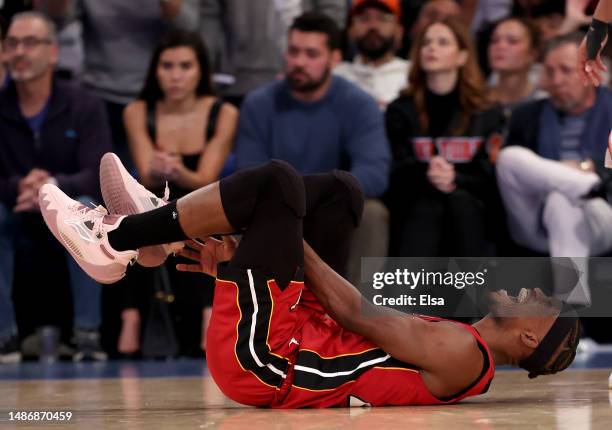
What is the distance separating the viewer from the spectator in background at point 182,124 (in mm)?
6156

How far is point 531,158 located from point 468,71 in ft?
2.18

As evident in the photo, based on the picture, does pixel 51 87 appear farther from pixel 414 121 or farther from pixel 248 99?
pixel 414 121

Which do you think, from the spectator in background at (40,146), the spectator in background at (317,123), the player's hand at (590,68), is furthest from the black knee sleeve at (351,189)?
the spectator in background at (40,146)

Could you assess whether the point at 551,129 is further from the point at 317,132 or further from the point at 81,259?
the point at 81,259

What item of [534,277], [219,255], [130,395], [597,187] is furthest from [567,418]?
[597,187]

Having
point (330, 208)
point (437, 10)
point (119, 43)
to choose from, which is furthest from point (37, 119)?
point (330, 208)

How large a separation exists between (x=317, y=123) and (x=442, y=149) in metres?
0.70

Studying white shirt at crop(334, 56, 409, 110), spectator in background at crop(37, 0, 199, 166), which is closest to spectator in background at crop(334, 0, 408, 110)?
white shirt at crop(334, 56, 409, 110)

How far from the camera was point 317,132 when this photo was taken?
625 cm

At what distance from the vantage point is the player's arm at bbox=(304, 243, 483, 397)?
11.0ft

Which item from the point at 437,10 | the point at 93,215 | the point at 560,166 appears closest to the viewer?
the point at 93,215

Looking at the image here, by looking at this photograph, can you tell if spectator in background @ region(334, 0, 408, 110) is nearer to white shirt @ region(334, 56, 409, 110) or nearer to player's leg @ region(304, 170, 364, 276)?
white shirt @ region(334, 56, 409, 110)

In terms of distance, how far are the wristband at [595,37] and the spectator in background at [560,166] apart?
2097 mm

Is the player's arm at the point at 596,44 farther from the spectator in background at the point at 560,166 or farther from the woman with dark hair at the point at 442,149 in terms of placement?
the woman with dark hair at the point at 442,149
